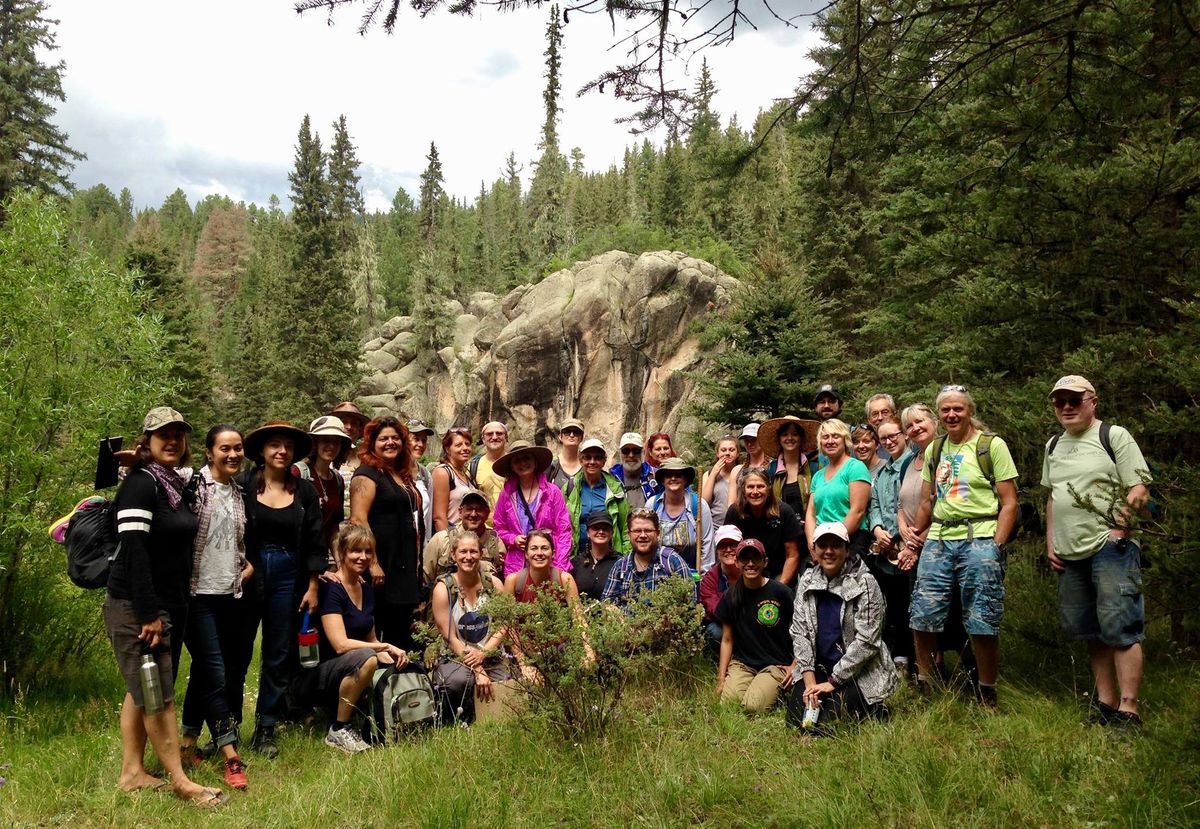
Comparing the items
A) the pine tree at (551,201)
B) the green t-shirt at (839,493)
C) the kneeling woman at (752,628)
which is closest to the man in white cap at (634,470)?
the kneeling woman at (752,628)

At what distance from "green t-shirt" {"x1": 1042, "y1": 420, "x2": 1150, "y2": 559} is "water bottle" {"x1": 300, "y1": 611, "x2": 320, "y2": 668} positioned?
5009 mm

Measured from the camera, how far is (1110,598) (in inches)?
163

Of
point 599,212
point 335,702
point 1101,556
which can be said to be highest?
point 599,212

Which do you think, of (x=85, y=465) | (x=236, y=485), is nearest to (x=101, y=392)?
(x=85, y=465)

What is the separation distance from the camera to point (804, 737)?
14.4 feet

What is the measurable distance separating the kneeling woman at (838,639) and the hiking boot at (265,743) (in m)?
3.50

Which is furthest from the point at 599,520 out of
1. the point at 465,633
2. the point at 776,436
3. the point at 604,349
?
the point at 604,349

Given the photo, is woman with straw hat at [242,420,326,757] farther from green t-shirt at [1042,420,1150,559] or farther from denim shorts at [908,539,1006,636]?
green t-shirt at [1042,420,1150,559]

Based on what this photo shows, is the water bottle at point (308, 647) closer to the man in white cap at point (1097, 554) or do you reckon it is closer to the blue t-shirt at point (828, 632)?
the blue t-shirt at point (828, 632)

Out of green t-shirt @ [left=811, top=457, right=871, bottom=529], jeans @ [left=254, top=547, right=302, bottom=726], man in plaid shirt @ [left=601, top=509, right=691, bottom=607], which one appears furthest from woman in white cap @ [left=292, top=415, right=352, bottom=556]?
green t-shirt @ [left=811, top=457, right=871, bottom=529]

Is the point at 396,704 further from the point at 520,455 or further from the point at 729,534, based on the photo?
the point at 729,534

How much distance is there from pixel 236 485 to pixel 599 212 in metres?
60.7

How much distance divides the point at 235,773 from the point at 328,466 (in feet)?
7.47

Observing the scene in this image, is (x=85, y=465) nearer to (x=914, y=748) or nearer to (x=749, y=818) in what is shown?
(x=749, y=818)
